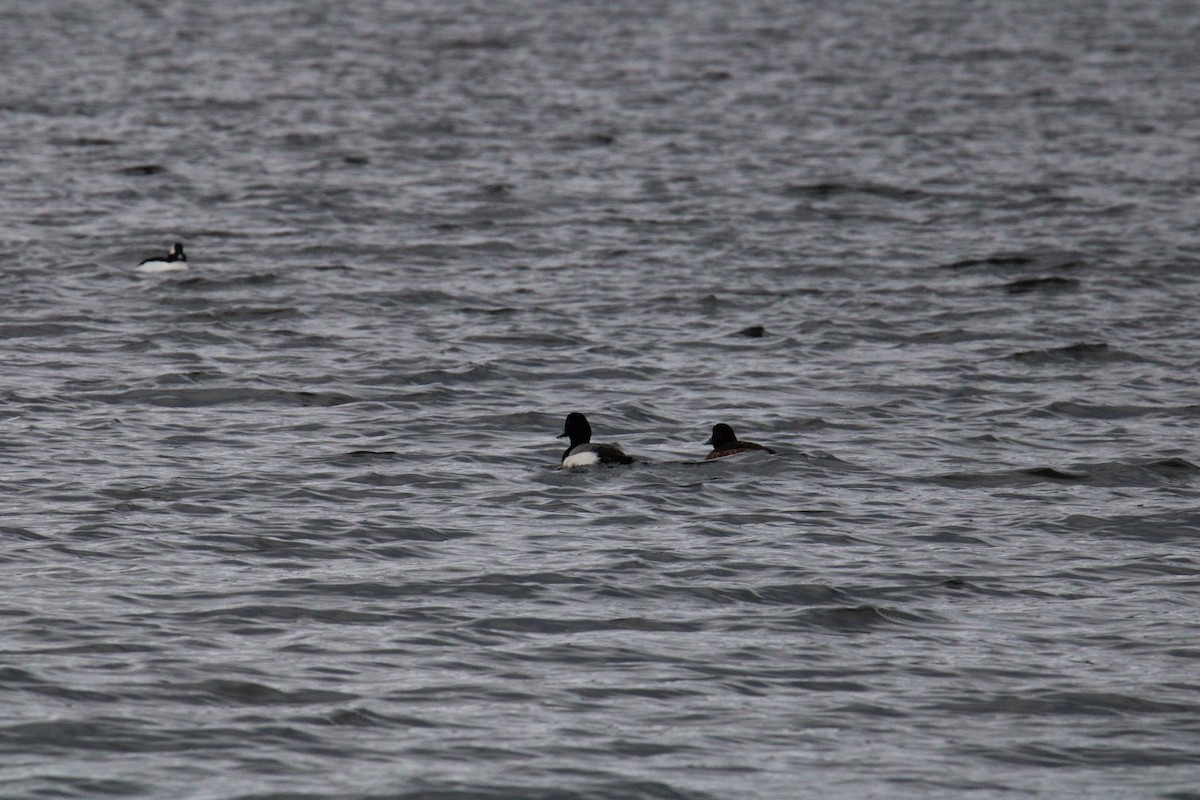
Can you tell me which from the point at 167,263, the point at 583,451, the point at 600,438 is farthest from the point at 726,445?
the point at 167,263

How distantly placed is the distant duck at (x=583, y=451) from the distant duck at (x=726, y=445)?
2.60ft

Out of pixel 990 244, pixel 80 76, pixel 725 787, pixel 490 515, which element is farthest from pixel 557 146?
Result: pixel 725 787

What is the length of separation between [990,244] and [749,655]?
59.3 feet

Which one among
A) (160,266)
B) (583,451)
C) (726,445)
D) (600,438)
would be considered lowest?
(600,438)

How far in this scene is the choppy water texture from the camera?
35.4 feet

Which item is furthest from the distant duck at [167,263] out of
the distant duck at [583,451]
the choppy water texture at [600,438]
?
the distant duck at [583,451]

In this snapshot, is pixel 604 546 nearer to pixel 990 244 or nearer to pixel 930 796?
pixel 930 796

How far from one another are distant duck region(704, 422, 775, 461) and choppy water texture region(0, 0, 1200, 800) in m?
0.16

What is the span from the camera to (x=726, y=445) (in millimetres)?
17328

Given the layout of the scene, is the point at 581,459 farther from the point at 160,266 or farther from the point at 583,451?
the point at 160,266

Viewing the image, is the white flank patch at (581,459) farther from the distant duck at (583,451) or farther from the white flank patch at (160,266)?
the white flank patch at (160,266)

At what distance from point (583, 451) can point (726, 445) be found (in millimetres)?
1426

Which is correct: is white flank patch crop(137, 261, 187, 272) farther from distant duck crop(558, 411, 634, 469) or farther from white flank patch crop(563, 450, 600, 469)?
white flank patch crop(563, 450, 600, 469)

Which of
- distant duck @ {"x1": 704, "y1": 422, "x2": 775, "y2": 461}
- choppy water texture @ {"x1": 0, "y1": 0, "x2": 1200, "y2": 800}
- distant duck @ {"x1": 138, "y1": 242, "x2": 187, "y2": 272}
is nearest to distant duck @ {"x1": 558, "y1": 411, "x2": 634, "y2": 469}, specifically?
choppy water texture @ {"x1": 0, "y1": 0, "x2": 1200, "y2": 800}
